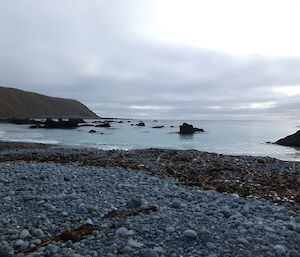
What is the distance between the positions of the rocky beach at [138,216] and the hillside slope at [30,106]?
146 meters

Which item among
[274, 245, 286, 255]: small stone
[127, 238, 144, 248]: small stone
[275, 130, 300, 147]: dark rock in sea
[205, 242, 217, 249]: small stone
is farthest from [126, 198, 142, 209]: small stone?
[275, 130, 300, 147]: dark rock in sea

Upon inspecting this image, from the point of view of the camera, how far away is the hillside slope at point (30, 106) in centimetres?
14512

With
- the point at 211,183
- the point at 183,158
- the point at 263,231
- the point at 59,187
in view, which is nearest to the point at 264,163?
the point at 183,158

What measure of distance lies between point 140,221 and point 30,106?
174864 mm

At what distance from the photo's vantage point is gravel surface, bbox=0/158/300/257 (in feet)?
13.9

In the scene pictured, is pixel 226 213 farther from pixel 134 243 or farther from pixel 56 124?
pixel 56 124

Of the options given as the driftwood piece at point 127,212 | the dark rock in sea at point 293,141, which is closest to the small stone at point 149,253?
the driftwood piece at point 127,212

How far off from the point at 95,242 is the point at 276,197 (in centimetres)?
581

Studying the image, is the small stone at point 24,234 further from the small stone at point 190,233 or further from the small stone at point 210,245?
the small stone at point 210,245

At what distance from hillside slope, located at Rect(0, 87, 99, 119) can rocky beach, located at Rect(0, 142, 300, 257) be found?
146 metres

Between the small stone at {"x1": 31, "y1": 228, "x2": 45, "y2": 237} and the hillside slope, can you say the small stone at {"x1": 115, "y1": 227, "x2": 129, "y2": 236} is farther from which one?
the hillside slope

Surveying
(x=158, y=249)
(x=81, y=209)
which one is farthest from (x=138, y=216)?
(x=158, y=249)

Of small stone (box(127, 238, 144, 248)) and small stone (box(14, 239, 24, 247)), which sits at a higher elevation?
small stone (box(127, 238, 144, 248))

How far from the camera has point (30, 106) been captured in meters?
162
